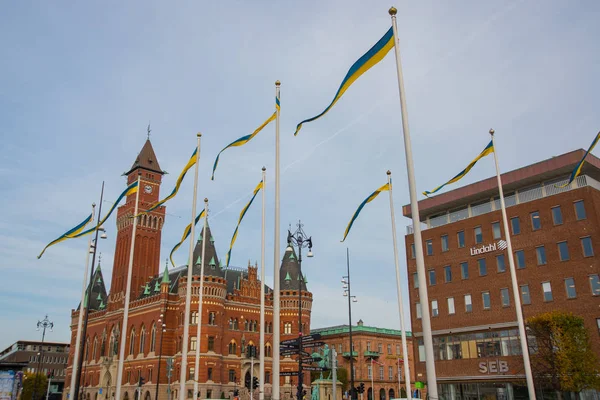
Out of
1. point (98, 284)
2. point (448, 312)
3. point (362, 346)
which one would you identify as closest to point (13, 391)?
point (448, 312)

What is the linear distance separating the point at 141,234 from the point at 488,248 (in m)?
68.2

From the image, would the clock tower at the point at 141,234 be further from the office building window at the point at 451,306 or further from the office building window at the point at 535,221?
the office building window at the point at 535,221

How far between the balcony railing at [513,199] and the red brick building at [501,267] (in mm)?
87

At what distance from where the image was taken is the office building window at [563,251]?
43219mm

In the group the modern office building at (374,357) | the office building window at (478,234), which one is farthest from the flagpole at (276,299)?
the modern office building at (374,357)

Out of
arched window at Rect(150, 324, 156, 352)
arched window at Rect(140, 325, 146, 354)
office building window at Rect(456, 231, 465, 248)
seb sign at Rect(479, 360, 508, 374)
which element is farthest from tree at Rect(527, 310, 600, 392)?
arched window at Rect(140, 325, 146, 354)

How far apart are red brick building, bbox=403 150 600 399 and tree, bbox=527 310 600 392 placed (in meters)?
3.42

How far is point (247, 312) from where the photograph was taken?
84062 millimetres

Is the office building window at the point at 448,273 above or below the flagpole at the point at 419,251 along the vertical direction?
above

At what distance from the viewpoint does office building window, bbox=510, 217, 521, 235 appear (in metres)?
Result: 46.8

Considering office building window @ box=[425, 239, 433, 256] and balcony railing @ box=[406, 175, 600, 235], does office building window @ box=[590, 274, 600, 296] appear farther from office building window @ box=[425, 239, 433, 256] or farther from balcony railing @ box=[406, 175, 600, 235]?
office building window @ box=[425, 239, 433, 256]

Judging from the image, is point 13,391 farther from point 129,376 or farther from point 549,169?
point 549,169

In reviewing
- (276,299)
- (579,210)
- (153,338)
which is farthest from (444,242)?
(153,338)

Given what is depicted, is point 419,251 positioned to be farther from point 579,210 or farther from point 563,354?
point 579,210
